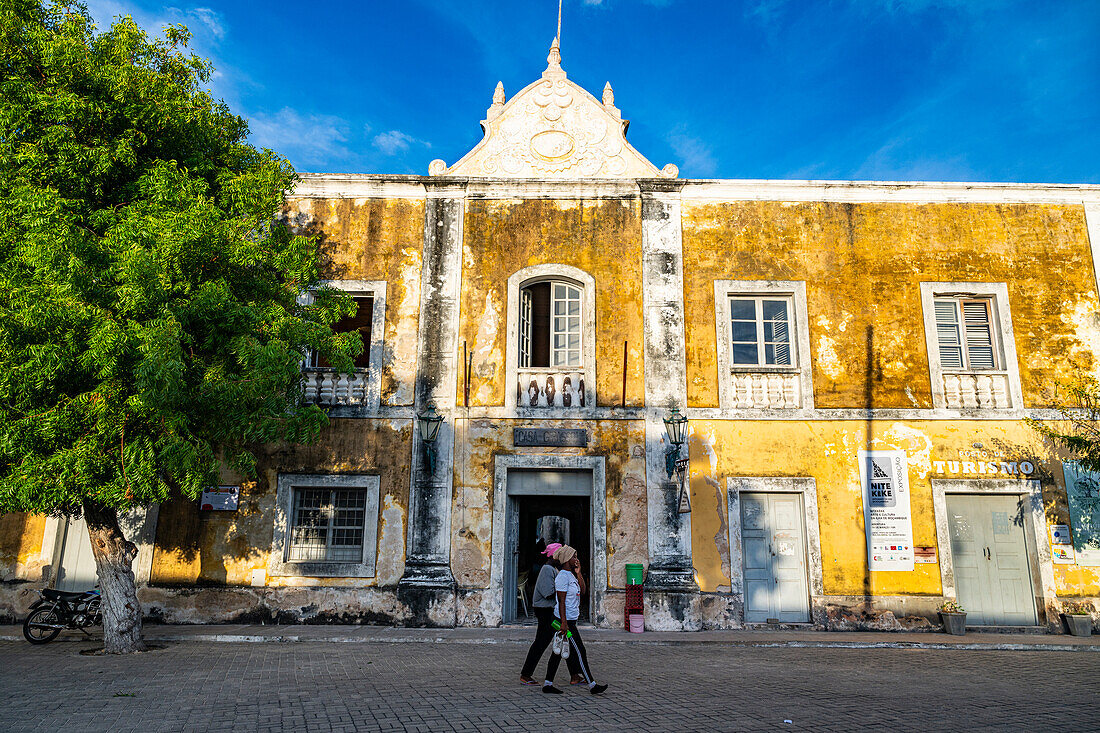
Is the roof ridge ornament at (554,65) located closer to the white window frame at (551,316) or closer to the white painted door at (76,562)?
the white window frame at (551,316)

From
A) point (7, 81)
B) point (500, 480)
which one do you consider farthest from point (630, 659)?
point (7, 81)

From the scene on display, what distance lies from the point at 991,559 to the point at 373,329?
37.7ft

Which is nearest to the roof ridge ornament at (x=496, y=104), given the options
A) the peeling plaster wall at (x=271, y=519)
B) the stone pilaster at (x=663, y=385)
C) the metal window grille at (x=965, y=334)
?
the stone pilaster at (x=663, y=385)

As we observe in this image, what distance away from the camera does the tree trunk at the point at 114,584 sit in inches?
356

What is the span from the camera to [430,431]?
38.3ft

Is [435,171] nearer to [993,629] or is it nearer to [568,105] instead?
[568,105]

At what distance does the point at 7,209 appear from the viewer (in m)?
8.20

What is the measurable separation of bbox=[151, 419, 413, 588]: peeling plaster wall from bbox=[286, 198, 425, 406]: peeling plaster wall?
133 centimetres

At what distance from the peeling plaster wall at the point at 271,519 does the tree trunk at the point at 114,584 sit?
2427 millimetres

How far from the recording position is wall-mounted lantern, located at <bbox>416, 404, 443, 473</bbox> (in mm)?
11688

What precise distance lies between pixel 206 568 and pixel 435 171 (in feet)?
26.7

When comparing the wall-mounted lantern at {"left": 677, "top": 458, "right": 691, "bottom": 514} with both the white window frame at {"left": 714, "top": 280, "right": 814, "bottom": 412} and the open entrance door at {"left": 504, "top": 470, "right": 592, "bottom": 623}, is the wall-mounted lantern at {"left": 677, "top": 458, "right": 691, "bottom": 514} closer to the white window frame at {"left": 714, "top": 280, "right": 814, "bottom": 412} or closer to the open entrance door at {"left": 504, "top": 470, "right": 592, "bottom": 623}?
the white window frame at {"left": 714, "top": 280, "right": 814, "bottom": 412}

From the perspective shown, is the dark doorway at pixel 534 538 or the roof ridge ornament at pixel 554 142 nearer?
the dark doorway at pixel 534 538

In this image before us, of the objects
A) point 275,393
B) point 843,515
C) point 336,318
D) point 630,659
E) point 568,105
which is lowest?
point 630,659
